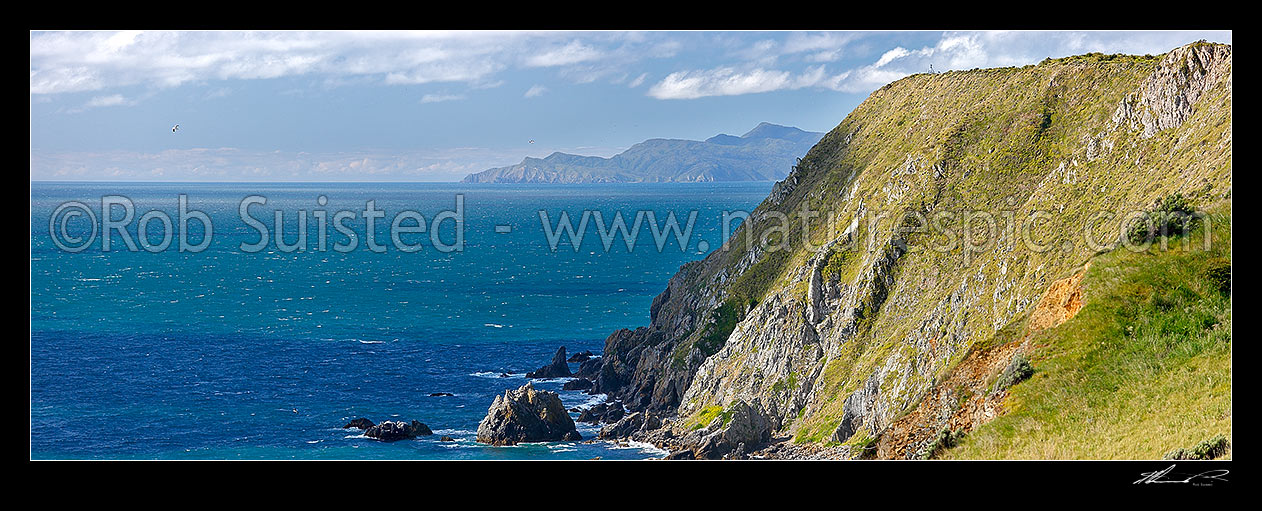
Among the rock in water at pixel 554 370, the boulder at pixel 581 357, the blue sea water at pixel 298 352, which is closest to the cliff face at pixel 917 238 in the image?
the rock in water at pixel 554 370

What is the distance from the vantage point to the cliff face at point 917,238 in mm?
60969

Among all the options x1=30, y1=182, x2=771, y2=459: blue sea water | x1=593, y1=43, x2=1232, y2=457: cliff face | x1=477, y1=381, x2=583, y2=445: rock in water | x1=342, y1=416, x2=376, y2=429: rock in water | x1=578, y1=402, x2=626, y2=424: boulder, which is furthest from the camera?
x1=578, y1=402, x2=626, y2=424: boulder

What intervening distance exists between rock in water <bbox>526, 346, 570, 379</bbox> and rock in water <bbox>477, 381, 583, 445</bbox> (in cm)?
2046

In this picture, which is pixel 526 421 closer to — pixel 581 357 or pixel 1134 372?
pixel 581 357

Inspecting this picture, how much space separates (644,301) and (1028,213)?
86443 millimetres

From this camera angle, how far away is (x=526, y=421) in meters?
73.7

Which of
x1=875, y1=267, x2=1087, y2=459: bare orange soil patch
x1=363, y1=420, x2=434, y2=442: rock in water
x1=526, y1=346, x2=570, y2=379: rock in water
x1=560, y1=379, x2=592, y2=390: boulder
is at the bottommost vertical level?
x1=363, y1=420, x2=434, y2=442: rock in water

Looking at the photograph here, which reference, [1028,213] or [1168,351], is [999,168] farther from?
[1168,351]

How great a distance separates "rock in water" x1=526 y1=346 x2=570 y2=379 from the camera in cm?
9625

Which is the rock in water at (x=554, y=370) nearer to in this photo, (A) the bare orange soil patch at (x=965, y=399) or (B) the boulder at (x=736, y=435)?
(B) the boulder at (x=736, y=435)
